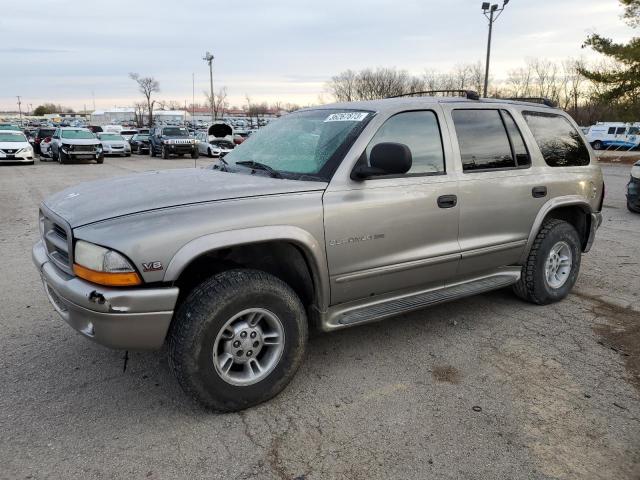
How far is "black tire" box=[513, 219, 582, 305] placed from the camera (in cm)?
436

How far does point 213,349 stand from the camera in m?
2.73

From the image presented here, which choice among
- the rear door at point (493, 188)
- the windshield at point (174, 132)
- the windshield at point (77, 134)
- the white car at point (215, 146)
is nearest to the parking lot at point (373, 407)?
the rear door at point (493, 188)

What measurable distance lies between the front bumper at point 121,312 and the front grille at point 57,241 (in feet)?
0.61

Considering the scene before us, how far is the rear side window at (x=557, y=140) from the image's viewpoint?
436 cm

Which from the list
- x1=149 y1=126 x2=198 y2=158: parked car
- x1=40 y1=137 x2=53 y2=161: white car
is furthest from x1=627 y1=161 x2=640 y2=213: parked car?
x1=40 y1=137 x2=53 y2=161: white car

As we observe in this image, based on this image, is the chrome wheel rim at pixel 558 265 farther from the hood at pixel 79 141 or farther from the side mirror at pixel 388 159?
the hood at pixel 79 141

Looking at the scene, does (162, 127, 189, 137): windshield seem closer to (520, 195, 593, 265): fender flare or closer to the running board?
(520, 195, 593, 265): fender flare

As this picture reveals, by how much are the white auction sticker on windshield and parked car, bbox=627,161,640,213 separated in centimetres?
793

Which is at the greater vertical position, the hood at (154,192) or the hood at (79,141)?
the hood at (79,141)

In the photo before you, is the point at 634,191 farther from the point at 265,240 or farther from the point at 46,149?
the point at 46,149

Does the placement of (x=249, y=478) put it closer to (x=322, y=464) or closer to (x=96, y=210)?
(x=322, y=464)

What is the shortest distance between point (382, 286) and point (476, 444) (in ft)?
3.75

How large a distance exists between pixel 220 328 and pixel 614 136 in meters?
39.9

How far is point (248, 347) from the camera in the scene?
2879mm
